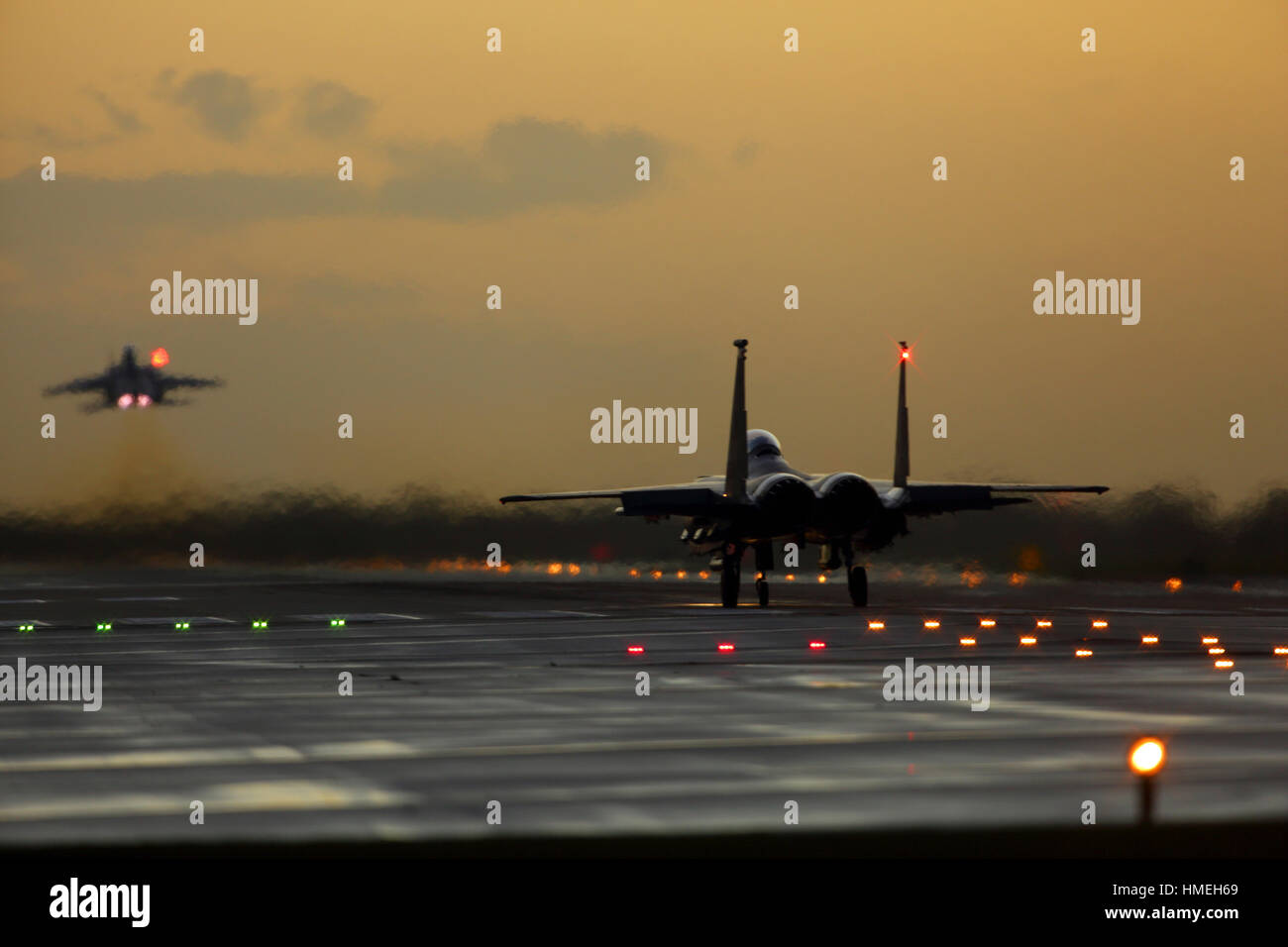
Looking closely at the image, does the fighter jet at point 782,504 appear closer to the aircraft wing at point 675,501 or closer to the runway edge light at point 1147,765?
the aircraft wing at point 675,501

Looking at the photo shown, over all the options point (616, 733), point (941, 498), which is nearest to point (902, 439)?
point (941, 498)

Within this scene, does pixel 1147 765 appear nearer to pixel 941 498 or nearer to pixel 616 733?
pixel 616 733

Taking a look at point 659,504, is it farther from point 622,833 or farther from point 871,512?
point 622,833

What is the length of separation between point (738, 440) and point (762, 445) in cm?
142

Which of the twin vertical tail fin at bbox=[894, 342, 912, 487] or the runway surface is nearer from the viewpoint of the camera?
the runway surface

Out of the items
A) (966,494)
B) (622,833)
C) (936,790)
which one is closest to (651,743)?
(936,790)

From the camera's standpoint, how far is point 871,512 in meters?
39.6

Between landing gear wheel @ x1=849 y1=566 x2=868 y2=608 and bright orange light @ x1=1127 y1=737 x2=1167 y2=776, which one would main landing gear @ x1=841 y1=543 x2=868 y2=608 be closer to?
landing gear wheel @ x1=849 y1=566 x2=868 y2=608

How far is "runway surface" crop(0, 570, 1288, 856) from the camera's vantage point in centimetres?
1076

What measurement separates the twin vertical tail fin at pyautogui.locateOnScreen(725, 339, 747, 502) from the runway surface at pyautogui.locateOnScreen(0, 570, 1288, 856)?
840 centimetres

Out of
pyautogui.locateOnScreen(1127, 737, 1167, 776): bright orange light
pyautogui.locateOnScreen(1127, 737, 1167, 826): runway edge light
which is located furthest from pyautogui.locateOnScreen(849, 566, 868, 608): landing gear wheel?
pyautogui.locateOnScreen(1127, 737, 1167, 776): bright orange light

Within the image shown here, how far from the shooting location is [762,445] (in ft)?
138
